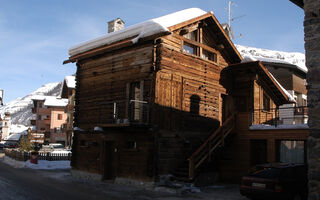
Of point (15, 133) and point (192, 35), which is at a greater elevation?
point (192, 35)

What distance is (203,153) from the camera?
17.1 metres

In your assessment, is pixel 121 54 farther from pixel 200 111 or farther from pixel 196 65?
pixel 200 111

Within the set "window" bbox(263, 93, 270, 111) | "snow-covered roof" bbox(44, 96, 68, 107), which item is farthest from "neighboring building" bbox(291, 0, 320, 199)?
"snow-covered roof" bbox(44, 96, 68, 107)

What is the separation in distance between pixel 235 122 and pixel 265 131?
203 cm

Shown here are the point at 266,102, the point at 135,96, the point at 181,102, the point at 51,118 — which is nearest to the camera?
the point at 181,102

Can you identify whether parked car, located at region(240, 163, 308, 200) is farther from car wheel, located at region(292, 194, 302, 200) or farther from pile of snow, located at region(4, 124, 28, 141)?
pile of snow, located at region(4, 124, 28, 141)

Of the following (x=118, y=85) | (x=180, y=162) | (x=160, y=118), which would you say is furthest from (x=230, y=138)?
(x=118, y=85)

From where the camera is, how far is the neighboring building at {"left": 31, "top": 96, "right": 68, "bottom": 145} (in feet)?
215

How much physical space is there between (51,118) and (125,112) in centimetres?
5273

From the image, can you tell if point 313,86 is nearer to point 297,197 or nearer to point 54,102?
point 297,197

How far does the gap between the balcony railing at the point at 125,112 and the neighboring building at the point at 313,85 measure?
25.7 ft

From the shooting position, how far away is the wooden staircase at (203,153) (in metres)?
16.0

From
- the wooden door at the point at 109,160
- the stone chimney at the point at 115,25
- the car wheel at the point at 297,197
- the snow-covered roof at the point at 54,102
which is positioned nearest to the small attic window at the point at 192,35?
the wooden door at the point at 109,160

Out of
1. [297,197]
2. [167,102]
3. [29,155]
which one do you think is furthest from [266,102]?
[29,155]
